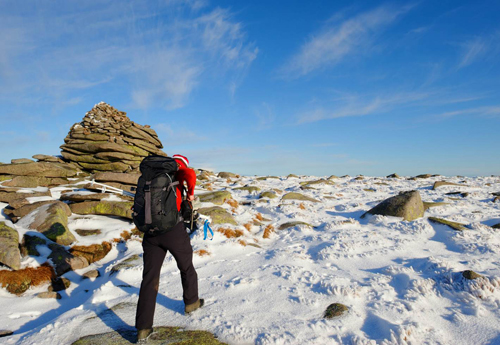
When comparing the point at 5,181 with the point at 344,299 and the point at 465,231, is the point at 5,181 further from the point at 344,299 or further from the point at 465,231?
the point at 465,231

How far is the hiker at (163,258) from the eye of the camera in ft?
14.4

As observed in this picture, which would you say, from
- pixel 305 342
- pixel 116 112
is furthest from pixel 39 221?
pixel 116 112

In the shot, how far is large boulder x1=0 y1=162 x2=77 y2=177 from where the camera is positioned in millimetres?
14477

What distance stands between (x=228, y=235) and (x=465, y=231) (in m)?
7.87

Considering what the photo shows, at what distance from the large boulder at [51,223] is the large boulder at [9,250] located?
1.02 meters

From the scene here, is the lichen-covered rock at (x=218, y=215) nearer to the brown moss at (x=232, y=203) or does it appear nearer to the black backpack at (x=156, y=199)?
the brown moss at (x=232, y=203)

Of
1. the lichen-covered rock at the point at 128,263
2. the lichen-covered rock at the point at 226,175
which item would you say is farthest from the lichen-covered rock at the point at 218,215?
the lichen-covered rock at the point at 226,175

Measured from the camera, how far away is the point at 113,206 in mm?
11055

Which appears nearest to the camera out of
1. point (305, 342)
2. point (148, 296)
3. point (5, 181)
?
point (305, 342)

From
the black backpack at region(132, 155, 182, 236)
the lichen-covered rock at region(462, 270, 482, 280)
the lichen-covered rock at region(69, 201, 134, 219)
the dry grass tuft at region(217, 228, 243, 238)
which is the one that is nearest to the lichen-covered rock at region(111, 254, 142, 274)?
the dry grass tuft at region(217, 228, 243, 238)

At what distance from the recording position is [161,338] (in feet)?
14.0

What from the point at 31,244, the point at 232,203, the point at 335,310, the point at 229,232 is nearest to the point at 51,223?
the point at 31,244

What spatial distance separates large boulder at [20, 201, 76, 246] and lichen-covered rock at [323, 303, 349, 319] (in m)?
7.97

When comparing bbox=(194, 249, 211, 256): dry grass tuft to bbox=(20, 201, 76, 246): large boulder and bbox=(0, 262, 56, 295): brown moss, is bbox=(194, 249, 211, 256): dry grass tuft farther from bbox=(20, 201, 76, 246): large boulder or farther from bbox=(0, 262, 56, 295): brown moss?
bbox=(20, 201, 76, 246): large boulder
